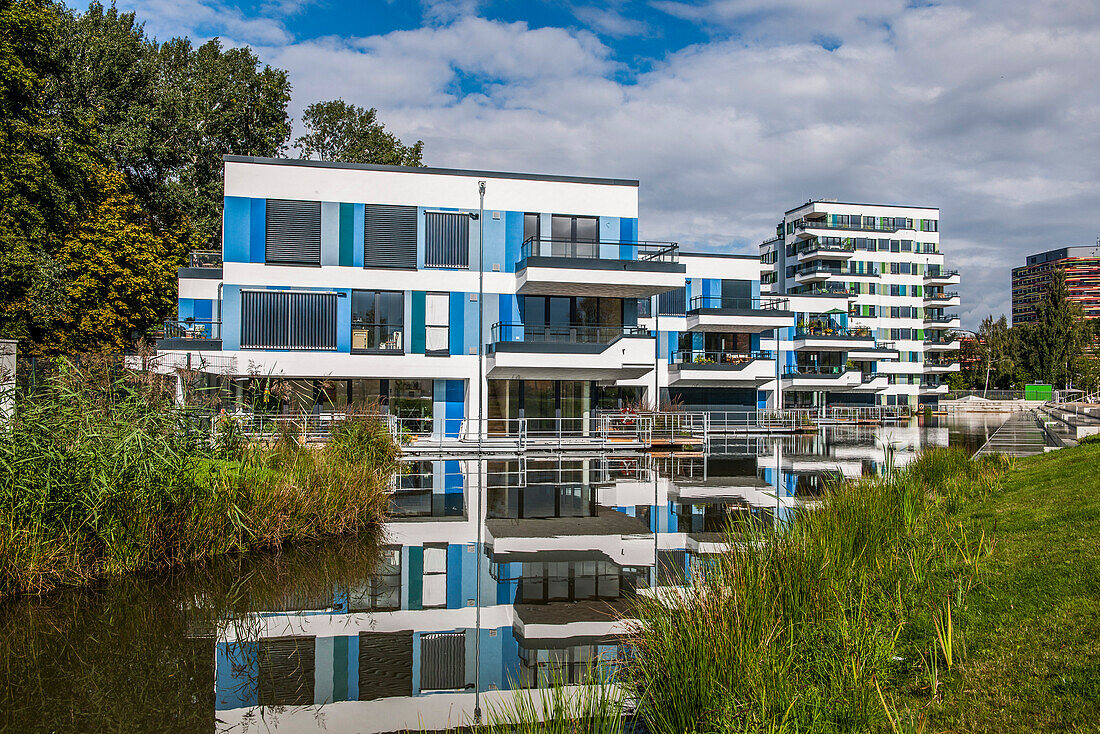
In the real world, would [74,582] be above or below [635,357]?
below

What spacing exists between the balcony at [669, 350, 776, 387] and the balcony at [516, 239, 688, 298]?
9989 millimetres

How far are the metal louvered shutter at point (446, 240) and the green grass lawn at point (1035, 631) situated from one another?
2244 cm

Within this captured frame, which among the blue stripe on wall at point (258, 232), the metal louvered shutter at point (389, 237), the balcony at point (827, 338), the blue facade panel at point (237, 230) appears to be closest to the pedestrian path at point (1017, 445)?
the metal louvered shutter at point (389, 237)

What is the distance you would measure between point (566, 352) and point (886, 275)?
158 feet

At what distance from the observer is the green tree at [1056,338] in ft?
235

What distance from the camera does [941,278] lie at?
67125 millimetres

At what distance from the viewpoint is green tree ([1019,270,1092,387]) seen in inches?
2820

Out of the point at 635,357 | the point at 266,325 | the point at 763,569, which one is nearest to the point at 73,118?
the point at 266,325

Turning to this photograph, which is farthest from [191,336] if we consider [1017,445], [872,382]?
[872,382]

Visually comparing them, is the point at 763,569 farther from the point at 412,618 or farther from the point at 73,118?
the point at 73,118

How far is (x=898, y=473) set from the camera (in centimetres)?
1113

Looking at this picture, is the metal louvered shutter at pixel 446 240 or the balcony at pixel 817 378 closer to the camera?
the metal louvered shutter at pixel 446 240

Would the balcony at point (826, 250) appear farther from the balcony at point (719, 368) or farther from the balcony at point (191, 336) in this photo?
the balcony at point (191, 336)

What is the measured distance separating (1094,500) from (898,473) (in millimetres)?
2596
